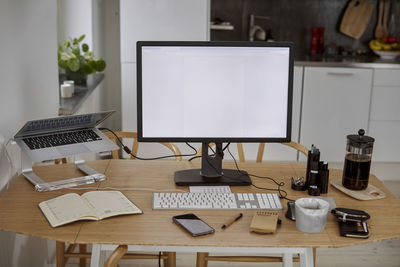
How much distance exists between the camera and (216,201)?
74.8 inches

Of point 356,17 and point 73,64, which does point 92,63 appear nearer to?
point 73,64

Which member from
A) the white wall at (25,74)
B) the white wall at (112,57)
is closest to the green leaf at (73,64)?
the white wall at (25,74)

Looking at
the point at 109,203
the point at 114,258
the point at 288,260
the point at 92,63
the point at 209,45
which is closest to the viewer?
the point at 114,258

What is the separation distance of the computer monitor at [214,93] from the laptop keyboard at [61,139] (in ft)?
0.72

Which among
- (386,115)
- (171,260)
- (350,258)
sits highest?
(386,115)

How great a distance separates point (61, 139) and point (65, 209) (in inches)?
15.5

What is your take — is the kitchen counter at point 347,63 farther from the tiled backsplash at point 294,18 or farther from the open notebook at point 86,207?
the open notebook at point 86,207

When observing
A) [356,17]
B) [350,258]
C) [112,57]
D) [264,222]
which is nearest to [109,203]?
[264,222]

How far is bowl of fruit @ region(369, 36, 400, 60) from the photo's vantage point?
4824 millimetres

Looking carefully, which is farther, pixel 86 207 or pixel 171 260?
pixel 171 260

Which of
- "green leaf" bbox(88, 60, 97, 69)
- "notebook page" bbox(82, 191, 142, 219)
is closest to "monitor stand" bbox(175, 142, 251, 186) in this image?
"notebook page" bbox(82, 191, 142, 219)

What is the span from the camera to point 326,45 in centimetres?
512

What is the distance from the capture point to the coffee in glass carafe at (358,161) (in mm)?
2016

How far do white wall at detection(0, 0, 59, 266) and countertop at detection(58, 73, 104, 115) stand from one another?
337mm
